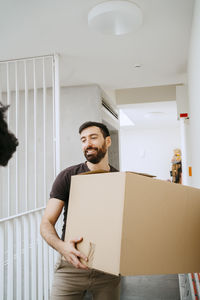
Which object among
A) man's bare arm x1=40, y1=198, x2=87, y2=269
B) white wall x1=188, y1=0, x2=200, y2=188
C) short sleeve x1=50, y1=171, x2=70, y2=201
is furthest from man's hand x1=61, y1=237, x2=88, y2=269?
white wall x1=188, y1=0, x2=200, y2=188

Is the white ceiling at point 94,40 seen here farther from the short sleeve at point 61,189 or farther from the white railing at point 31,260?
the white railing at point 31,260

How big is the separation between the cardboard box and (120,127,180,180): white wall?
796cm

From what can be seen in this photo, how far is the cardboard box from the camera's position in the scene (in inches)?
32.3

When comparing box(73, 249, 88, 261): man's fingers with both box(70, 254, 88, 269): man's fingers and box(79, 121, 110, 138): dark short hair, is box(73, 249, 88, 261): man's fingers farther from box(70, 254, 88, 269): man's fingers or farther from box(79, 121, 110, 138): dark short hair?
box(79, 121, 110, 138): dark short hair

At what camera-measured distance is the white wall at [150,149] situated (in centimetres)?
888

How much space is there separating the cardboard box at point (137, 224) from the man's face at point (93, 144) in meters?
0.43

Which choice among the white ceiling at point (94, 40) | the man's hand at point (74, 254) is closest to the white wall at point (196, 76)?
the white ceiling at point (94, 40)

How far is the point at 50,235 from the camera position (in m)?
1.22

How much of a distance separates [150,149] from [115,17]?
7524 millimetres

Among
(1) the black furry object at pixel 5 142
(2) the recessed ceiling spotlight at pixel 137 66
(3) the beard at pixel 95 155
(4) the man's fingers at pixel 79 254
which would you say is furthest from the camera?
(2) the recessed ceiling spotlight at pixel 137 66

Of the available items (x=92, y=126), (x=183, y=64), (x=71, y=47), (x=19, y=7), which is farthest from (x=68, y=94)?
(x=92, y=126)

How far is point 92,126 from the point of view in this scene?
58.1 inches

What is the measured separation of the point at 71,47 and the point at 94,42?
222 mm

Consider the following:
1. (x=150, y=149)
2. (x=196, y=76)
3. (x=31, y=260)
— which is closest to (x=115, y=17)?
(x=196, y=76)
